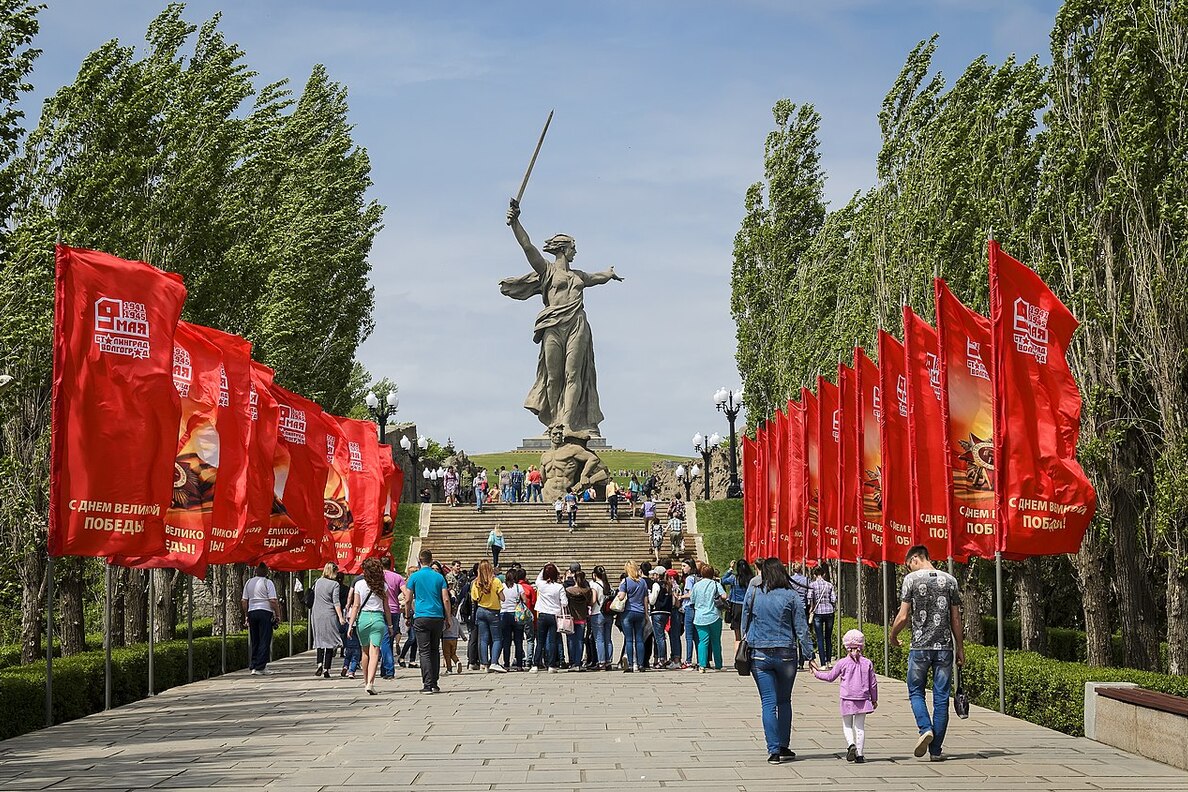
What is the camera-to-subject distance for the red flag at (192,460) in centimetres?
1802

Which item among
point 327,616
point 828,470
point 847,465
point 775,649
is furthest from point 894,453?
point 327,616

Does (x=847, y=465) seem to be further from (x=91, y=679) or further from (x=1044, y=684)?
(x=91, y=679)

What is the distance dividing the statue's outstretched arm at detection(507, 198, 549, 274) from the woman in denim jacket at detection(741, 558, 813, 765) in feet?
165

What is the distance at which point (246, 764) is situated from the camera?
41.6 ft

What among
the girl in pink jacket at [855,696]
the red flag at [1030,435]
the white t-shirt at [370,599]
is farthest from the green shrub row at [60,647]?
the red flag at [1030,435]

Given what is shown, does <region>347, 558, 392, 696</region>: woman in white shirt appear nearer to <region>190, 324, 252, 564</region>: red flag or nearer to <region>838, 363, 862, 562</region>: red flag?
<region>190, 324, 252, 564</region>: red flag

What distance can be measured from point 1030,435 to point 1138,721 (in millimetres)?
3925

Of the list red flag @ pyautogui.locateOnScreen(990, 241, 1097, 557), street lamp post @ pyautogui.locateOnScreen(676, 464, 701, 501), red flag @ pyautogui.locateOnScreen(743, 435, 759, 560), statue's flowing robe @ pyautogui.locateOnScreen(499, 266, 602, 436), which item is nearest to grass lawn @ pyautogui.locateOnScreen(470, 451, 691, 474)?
street lamp post @ pyautogui.locateOnScreen(676, 464, 701, 501)

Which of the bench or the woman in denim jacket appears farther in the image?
the woman in denim jacket

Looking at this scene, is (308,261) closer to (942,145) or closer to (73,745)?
(942,145)

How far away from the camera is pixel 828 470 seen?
25.3m

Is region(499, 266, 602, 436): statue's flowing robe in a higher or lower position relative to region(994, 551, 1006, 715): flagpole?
higher

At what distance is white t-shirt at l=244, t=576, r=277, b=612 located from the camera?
80.2ft

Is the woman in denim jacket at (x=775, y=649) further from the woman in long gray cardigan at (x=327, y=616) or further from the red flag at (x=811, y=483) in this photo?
the red flag at (x=811, y=483)
